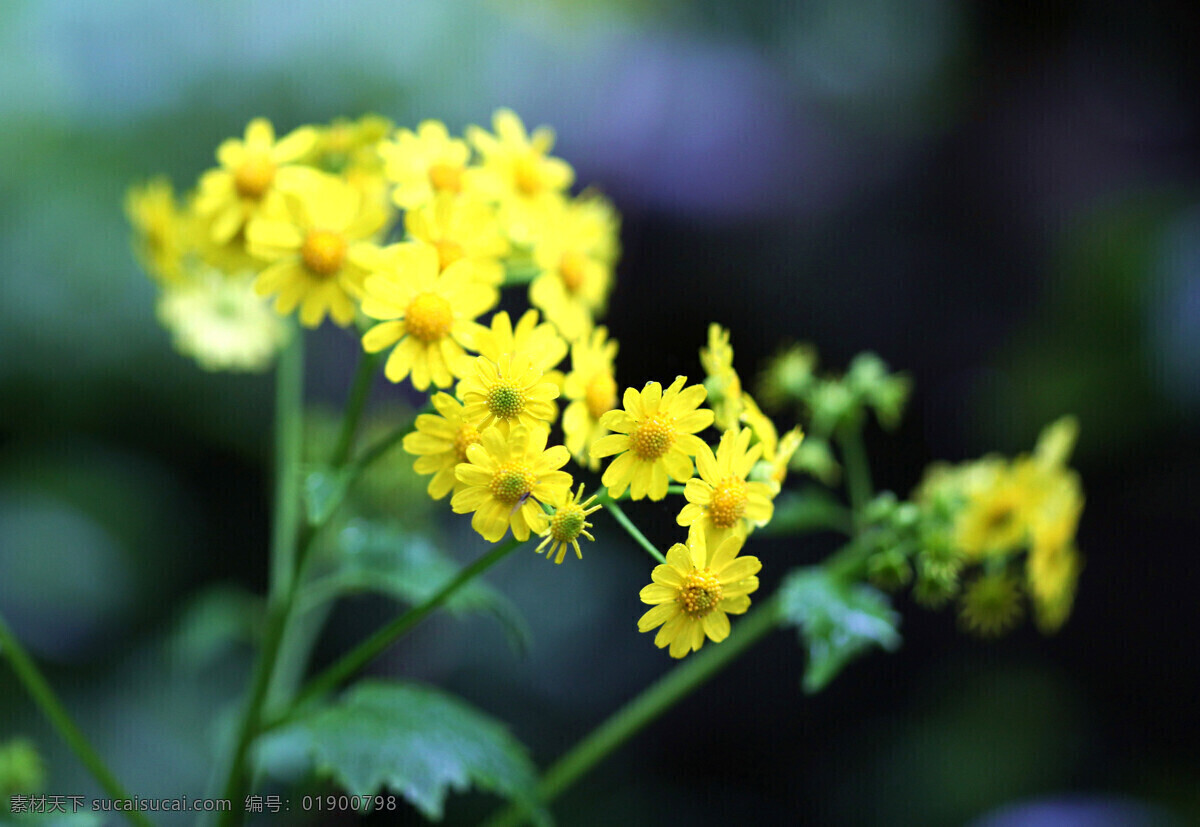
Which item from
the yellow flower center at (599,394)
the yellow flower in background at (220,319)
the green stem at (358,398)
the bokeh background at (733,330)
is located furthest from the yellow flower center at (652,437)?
the bokeh background at (733,330)

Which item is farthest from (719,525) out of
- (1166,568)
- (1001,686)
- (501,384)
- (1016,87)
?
(1016,87)

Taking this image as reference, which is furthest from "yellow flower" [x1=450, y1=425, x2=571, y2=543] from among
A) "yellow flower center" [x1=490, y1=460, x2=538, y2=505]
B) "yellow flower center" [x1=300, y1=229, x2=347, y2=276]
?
"yellow flower center" [x1=300, y1=229, x2=347, y2=276]

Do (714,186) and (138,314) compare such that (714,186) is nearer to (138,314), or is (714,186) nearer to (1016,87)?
(1016,87)

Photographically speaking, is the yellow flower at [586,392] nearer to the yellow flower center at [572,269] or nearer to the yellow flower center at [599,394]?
the yellow flower center at [599,394]

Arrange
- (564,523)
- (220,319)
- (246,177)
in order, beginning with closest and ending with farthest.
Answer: (564,523) → (246,177) → (220,319)

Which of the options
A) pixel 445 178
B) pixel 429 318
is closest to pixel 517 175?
pixel 445 178

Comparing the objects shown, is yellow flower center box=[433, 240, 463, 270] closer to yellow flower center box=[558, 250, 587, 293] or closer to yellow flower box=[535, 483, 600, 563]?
yellow flower center box=[558, 250, 587, 293]

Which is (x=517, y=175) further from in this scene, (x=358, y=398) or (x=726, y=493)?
(x=726, y=493)
